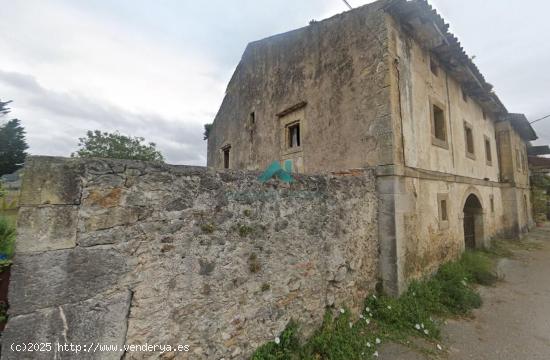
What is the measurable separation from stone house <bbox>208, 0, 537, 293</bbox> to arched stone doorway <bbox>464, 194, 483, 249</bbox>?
0.04m

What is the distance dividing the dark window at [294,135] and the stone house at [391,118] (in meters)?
0.04

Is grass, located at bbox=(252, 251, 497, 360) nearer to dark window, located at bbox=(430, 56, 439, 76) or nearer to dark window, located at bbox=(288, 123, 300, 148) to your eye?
dark window, located at bbox=(288, 123, 300, 148)

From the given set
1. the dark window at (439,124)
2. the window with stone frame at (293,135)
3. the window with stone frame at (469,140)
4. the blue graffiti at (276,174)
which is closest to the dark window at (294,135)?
the window with stone frame at (293,135)

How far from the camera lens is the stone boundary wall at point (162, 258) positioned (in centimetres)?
170

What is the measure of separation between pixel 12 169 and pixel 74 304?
1186 cm

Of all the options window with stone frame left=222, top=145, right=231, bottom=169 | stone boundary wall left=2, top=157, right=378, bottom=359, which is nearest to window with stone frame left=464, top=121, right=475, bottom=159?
stone boundary wall left=2, top=157, right=378, bottom=359

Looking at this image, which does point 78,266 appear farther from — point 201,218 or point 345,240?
point 345,240

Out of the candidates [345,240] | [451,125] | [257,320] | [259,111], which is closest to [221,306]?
[257,320]

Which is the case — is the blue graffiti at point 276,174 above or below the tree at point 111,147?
below

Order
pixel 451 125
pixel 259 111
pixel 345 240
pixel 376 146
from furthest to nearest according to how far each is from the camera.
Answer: pixel 259 111
pixel 451 125
pixel 376 146
pixel 345 240

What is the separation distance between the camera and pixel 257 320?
9.12ft

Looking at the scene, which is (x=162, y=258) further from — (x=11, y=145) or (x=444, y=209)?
(x=11, y=145)

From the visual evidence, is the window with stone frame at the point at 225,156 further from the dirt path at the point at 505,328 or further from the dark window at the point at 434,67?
the dirt path at the point at 505,328

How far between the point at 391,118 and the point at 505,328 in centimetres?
399
